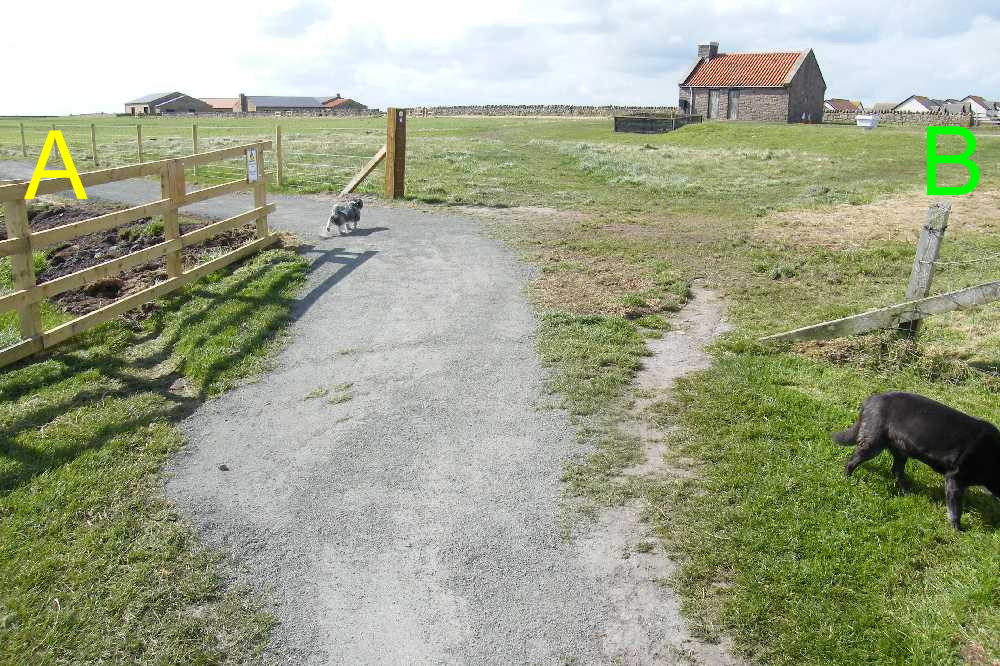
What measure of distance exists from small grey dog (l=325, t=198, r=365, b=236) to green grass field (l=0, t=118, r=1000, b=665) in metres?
2.84

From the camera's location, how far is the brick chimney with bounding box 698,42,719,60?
6688cm

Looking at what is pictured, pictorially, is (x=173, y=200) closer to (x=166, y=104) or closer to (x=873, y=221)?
(x=873, y=221)

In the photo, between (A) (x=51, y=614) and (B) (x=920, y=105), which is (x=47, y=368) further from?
(B) (x=920, y=105)

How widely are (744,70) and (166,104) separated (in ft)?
322

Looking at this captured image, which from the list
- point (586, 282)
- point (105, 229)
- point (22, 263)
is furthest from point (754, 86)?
point (22, 263)

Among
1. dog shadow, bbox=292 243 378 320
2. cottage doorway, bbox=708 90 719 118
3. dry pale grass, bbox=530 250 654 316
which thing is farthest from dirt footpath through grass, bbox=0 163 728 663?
cottage doorway, bbox=708 90 719 118

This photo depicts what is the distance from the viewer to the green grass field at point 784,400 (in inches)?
174

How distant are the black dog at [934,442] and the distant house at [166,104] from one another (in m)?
131

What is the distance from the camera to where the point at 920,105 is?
4636 inches

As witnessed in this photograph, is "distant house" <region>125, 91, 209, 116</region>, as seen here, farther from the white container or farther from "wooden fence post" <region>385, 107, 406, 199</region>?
"wooden fence post" <region>385, 107, 406, 199</region>

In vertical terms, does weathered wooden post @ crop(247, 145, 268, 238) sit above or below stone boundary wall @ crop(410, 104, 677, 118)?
below

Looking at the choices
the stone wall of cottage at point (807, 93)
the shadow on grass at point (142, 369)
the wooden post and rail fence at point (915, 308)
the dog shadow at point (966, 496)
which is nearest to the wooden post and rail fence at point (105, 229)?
the shadow on grass at point (142, 369)

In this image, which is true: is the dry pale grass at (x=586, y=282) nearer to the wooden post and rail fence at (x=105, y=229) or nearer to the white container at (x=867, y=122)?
the wooden post and rail fence at (x=105, y=229)

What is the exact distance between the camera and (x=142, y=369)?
848 centimetres
